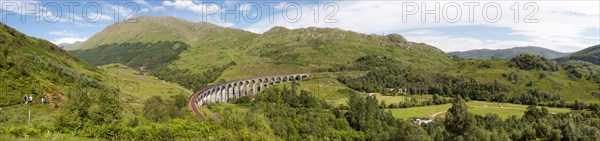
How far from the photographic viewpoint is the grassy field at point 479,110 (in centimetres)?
15575

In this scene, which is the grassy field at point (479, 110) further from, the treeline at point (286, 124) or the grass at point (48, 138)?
the grass at point (48, 138)

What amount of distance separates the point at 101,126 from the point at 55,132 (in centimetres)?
335

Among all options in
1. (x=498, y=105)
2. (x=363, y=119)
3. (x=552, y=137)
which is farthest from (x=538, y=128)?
(x=498, y=105)

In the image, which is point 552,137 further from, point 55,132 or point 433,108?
point 55,132

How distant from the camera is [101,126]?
32.4m

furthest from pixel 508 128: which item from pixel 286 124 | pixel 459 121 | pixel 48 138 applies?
pixel 48 138

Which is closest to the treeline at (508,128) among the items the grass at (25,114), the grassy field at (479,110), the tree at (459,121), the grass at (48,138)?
the tree at (459,121)

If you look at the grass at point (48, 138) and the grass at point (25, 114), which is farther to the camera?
the grass at point (25, 114)

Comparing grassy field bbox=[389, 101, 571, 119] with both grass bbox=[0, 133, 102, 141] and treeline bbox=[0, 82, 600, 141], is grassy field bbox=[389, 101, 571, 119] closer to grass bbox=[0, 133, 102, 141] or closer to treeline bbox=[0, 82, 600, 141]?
treeline bbox=[0, 82, 600, 141]

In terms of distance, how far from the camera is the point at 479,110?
166625 mm

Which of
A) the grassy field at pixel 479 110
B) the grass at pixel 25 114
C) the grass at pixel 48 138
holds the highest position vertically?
the grass at pixel 48 138

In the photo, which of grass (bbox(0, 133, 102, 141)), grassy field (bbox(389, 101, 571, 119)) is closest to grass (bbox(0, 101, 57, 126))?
grass (bbox(0, 133, 102, 141))

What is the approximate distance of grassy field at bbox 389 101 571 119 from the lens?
155750 millimetres

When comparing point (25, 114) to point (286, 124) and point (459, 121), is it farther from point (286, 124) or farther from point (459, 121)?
point (459, 121)
